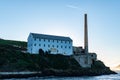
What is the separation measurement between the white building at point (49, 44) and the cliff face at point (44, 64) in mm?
4139

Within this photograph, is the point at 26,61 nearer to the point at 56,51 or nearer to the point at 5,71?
the point at 5,71

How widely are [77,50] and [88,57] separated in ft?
51.5

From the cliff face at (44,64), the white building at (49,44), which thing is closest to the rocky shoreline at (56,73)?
the cliff face at (44,64)

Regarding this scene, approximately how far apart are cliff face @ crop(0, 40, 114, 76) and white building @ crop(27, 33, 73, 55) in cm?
414

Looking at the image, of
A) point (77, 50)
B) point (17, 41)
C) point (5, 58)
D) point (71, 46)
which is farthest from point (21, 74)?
→ point (17, 41)

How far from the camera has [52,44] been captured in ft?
411

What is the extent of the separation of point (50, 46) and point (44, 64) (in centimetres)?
1800

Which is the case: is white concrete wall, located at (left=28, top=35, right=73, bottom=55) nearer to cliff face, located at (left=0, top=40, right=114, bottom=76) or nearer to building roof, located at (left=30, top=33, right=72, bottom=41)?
building roof, located at (left=30, top=33, right=72, bottom=41)

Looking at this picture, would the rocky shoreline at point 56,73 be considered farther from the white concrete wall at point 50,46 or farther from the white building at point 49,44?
the white building at point 49,44

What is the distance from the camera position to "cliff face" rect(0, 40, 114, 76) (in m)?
98.1

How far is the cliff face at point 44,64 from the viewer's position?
98.1 m

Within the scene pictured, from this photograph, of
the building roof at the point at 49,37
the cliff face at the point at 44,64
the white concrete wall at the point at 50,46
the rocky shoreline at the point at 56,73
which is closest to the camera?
the rocky shoreline at the point at 56,73

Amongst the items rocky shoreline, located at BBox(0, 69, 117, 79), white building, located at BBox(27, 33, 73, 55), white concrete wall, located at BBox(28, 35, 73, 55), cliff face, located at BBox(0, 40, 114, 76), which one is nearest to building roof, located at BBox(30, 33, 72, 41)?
white building, located at BBox(27, 33, 73, 55)

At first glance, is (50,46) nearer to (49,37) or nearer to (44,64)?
(49,37)
